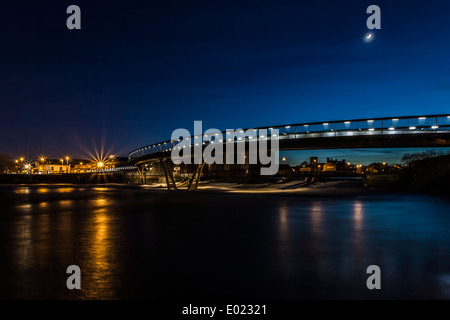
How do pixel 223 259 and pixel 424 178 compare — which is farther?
pixel 424 178

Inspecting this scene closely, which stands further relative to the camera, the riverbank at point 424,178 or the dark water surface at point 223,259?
the riverbank at point 424,178

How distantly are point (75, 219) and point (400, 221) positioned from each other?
57.7 ft

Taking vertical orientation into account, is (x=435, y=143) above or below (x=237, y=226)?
above

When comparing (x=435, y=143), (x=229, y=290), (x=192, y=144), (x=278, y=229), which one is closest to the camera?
(x=229, y=290)

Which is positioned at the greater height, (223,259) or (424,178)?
(424,178)

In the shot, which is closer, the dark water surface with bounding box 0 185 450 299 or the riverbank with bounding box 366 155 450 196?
the dark water surface with bounding box 0 185 450 299

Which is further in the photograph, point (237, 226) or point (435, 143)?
point (435, 143)

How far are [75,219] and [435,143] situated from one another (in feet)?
129

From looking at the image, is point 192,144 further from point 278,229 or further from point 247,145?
point 278,229

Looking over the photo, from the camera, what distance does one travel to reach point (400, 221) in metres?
19.1
